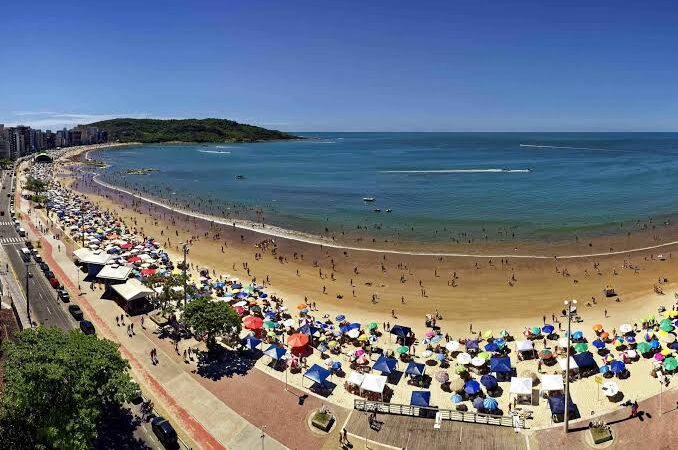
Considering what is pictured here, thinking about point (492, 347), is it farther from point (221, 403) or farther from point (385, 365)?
point (221, 403)

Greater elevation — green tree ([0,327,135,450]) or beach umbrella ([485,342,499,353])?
green tree ([0,327,135,450])

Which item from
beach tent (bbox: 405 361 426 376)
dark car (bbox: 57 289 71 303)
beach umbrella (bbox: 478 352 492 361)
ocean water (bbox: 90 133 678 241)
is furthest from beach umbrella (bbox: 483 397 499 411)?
ocean water (bbox: 90 133 678 241)

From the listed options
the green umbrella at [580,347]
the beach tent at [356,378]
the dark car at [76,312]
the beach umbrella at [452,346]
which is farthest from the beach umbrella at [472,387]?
the dark car at [76,312]

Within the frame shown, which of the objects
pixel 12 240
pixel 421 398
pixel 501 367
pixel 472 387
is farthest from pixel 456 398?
pixel 12 240

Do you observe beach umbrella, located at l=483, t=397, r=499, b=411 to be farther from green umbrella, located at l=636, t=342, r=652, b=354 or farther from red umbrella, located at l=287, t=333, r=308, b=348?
green umbrella, located at l=636, t=342, r=652, b=354

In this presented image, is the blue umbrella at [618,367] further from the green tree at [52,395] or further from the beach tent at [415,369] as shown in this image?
the green tree at [52,395]

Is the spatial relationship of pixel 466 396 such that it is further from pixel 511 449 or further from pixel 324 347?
pixel 324 347
